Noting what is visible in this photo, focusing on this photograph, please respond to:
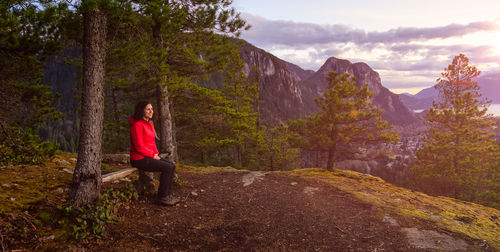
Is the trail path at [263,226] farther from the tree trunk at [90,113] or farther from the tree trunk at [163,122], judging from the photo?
the tree trunk at [163,122]

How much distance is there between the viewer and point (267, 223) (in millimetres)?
5160

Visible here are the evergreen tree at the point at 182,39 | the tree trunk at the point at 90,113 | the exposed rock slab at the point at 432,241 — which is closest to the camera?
the tree trunk at the point at 90,113

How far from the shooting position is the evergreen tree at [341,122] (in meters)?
12.5

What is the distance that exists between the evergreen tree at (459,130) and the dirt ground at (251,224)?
18.4 metres

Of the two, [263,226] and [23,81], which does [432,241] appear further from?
[23,81]

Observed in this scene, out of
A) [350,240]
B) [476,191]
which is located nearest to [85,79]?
[350,240]

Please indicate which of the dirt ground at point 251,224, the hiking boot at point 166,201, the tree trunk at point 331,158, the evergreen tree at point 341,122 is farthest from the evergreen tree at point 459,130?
the hiking boot at point 166,201

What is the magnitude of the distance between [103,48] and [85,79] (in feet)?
2.02

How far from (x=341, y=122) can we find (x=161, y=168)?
10649 mm

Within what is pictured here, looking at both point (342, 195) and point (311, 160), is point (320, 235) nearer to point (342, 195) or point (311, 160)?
point (342, 195)

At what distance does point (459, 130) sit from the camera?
19.7 m

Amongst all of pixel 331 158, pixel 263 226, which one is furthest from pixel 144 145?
pixel 331 158

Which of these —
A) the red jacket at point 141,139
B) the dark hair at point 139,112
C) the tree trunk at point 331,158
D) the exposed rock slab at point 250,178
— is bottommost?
the tree trunk at point 331,158

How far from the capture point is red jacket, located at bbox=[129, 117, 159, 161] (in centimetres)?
470
